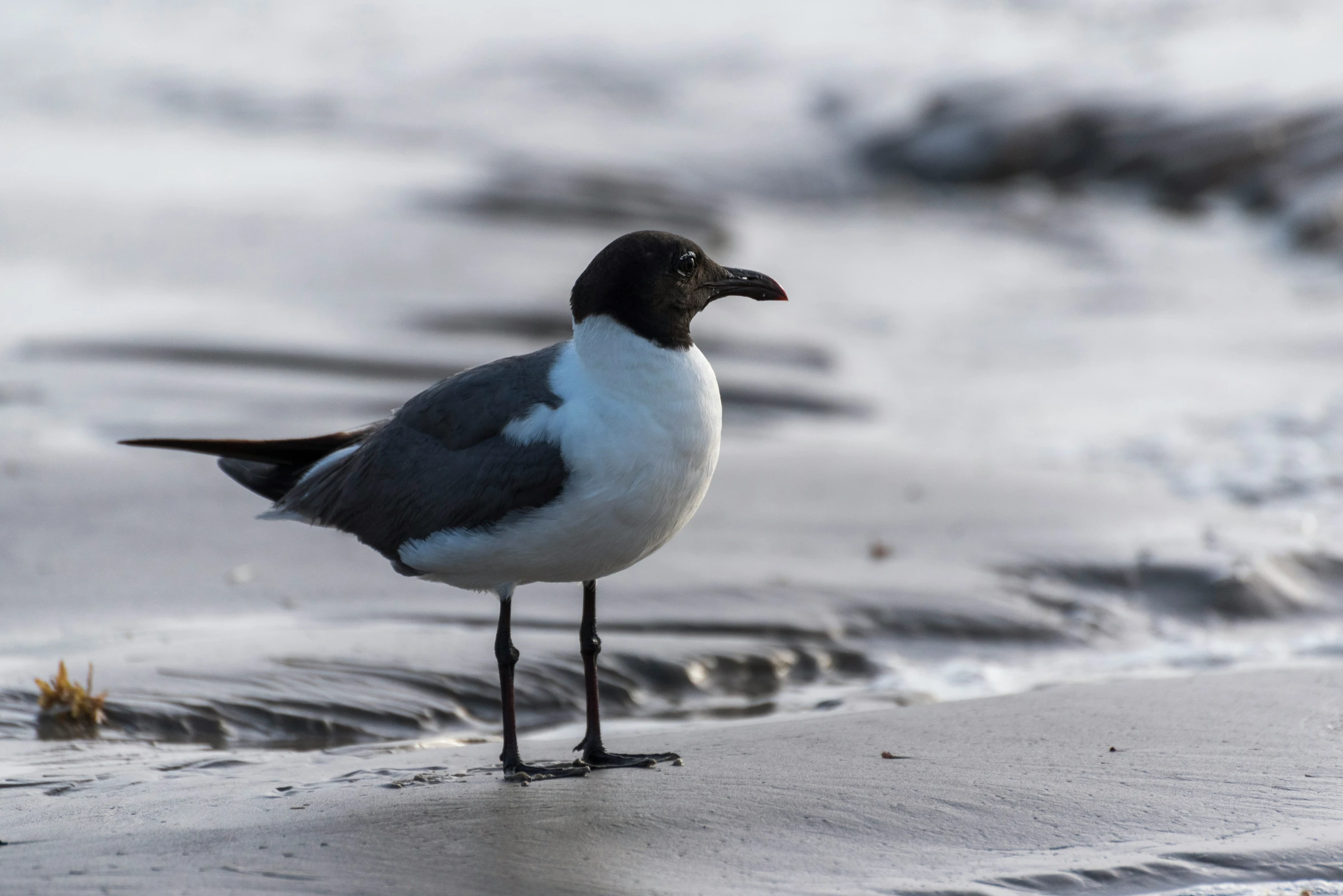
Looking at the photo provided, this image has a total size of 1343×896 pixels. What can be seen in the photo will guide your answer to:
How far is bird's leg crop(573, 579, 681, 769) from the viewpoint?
383cm

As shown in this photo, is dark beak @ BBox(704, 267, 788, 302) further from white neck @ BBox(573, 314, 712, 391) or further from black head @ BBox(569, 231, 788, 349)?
white neck @ BBox(573, 314, 712, 391)

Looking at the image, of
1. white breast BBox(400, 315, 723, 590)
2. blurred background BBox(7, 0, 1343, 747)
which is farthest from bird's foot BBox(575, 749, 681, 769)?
blurred background BBox(7, 0, 1343, 747)

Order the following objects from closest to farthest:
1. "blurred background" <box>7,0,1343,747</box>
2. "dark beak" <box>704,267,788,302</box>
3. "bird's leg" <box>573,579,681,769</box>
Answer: "bird's leg" <box>573,579,681,769</box> < "dark beak" <box>704,267,788,302</box> < "blurred background" <box>7,0,1343,747</box>

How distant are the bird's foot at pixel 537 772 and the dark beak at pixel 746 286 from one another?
1276mm

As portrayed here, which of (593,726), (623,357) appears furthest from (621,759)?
(623,357)

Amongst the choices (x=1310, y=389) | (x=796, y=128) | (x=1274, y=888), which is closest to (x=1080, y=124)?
(x=796, y=128)

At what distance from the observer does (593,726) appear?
394cm

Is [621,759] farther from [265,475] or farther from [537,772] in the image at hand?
[265,475]

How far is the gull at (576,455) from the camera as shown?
3633 millimetres

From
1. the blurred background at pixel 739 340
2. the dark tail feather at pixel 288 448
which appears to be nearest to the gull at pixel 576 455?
the dark tail feather at pixel 288 448

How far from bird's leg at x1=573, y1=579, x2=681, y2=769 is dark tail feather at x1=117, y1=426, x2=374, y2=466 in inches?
33.8

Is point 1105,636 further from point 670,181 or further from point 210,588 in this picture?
point 670,181

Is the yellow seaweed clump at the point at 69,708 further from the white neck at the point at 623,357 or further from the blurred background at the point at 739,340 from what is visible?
the white neck at the point at 623,357

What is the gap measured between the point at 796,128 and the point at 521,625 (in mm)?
14071
